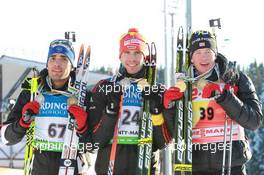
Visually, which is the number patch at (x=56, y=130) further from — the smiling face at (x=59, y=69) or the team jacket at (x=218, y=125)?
the team jacket at (x=218, y=125)

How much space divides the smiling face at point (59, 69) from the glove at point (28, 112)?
351 millimetres

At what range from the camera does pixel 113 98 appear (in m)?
5.04

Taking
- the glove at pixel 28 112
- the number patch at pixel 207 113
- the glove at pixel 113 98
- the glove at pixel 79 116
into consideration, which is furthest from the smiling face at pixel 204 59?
the glove at pixel 28 112

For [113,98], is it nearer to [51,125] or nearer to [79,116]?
[79,116]

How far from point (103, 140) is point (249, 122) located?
151cm

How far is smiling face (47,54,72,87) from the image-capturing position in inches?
209

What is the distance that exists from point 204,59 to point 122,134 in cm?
115

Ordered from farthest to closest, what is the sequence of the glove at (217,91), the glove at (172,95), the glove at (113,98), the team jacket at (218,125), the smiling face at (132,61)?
the smiling face at (132,61), the glove at (113,98), the glove at (172,95), the team jacket at (218,125), the glove at (217,91)

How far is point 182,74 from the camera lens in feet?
16.5

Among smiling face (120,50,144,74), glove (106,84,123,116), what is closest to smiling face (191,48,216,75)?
smiling face (120,50,144,74)

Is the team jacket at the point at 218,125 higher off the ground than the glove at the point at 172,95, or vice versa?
the glove at the point at 172,95

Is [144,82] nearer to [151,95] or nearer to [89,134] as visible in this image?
[151,95]

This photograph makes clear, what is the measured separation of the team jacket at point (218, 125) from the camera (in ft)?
15.5

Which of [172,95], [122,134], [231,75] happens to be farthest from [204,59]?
[122,134]
